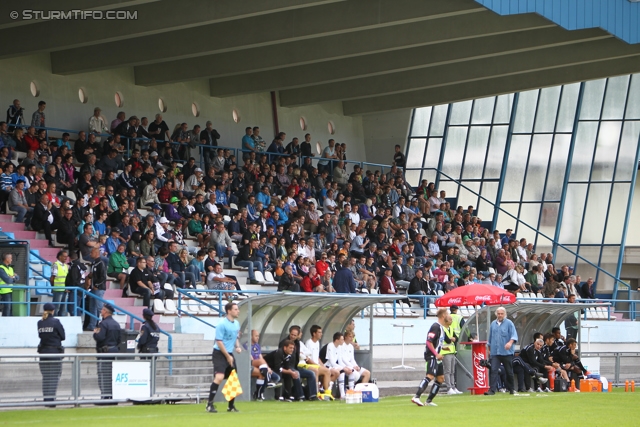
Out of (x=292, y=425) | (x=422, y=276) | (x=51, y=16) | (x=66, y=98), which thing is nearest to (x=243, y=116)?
(x=66, y=98)

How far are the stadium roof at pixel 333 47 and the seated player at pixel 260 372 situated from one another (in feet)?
26.3

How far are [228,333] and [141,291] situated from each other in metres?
6.35

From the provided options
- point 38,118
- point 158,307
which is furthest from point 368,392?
point 38,118

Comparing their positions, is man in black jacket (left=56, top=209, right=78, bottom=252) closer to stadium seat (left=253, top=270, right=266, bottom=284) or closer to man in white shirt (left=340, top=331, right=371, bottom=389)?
stadium seat (left=253, top=270, right=266, bottom=284)

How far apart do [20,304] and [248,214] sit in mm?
9969

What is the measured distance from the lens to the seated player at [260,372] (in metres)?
18.9

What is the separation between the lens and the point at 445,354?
21.8 meters

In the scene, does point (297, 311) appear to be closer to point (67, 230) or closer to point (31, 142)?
point (67, 230)

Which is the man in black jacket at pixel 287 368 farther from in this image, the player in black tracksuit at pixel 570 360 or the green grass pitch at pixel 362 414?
the player in black tracksuit at pixel 570 360

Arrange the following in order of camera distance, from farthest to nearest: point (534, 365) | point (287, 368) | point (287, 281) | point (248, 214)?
1. point (248, 214)
2. point (287, 281)
3. point (534, 365)
4. point (287, 368)

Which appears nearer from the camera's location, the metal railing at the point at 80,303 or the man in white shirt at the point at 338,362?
the metal railing at the point at 80,303

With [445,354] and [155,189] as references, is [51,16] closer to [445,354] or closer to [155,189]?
[155,189]

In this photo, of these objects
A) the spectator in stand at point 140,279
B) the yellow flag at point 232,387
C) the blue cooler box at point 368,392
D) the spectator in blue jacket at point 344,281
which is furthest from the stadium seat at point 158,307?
the yellow flag at point 232,387

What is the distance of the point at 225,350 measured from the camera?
52.4ft
